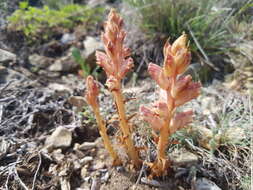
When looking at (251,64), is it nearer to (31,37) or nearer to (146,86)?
(146,86)

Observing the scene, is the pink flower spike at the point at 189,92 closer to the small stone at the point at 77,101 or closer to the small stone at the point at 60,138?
the small stone at the point at 60,138

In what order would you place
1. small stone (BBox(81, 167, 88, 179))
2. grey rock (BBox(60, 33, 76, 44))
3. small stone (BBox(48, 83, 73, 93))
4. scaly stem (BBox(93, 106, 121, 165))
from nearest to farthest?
scaly stem (BBox(93, 106, 121, 165)) < small stone (BBox(81, 167, 88, 179)) < small stone (BBox(48, 83, 73, 93)) < grey rock (BBox(60, 33, 76, 44))

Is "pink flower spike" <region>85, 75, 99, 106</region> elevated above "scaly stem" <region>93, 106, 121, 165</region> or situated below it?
above

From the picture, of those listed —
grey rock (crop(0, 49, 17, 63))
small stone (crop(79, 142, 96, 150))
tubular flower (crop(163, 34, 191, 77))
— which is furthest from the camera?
grey rock (crop(0, 49, 17, 63))

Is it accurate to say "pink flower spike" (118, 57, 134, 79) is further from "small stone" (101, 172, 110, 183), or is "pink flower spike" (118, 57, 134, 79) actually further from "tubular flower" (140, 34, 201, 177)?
"small stone" (101, 172, 110, 183)

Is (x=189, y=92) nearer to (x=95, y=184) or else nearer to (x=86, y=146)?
(x=95, y=184)

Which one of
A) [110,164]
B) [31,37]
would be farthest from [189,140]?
[31,37]

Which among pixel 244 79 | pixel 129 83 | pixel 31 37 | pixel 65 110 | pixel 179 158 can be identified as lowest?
A: pixel 179 158

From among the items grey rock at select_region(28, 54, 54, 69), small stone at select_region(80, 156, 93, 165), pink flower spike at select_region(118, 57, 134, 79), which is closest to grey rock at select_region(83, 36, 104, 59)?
grey rock at select_region(28, 54, 54, 69)
